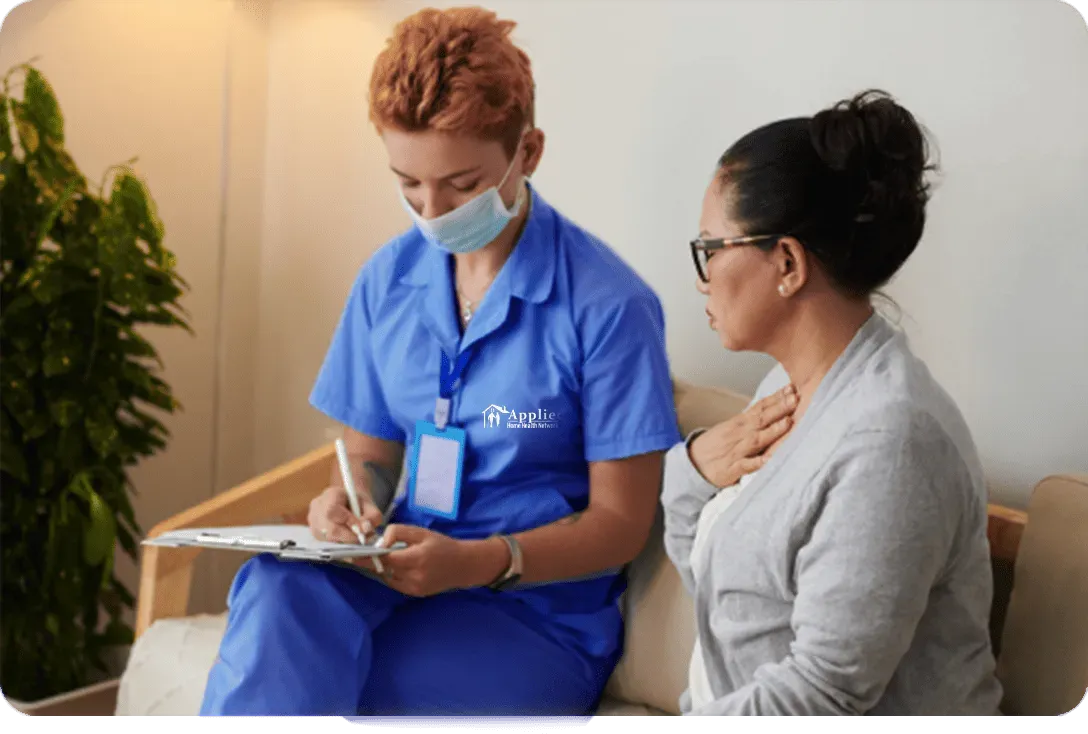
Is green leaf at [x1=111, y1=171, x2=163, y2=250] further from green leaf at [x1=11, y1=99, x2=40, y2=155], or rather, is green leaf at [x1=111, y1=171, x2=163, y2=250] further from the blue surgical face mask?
the blue surgical face mask

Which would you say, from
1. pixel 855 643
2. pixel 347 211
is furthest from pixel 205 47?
pixel 855 643

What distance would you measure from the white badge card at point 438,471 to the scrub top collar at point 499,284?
4.0 inches

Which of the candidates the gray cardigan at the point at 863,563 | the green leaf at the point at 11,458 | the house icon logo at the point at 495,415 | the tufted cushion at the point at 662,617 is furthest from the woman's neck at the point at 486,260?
the green leaf at the point at 11,458

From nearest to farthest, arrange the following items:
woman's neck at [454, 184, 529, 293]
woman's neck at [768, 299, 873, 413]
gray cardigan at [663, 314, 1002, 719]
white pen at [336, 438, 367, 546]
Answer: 1. gray cardigan at [663, 314, 1002, 719]
2. woman's neck at [768, 299, 873, 413]
3. white pen at [336, 438, 367, 546]
4. woman's neck at [454, 184, 529, 293]

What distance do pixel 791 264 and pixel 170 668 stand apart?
932 mm

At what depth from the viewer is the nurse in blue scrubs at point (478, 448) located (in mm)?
1291

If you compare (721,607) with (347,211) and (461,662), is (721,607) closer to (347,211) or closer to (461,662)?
(461,662)

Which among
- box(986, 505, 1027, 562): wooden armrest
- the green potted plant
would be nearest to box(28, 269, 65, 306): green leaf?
the green potted plant

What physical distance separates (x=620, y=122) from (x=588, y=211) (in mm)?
113

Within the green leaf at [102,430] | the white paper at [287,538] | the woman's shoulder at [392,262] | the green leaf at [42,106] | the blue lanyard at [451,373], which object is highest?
the green leaf at [42,106]

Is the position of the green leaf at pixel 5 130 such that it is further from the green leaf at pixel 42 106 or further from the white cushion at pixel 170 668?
the white cushion at pixel 170 668

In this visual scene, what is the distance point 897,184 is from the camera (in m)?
1.01

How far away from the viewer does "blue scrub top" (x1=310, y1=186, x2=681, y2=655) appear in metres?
1.35

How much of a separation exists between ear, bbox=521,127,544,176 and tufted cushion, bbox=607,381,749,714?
31cm
